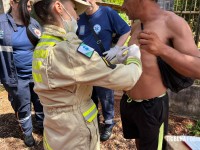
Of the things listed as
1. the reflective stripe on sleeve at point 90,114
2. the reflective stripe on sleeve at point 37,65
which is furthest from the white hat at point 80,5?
the reflective stripe on sleeve at point 90,114

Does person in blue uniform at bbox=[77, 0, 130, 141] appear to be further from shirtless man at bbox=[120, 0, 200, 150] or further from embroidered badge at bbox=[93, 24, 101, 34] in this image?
shirtless man at bbox=[120, 0, 200, 150]

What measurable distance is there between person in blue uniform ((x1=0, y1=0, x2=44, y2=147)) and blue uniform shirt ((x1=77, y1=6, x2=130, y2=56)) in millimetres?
621

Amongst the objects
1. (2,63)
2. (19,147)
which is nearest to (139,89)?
(2,63)

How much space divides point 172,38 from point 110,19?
4.93 feet

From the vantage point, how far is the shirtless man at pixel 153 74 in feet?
5.87

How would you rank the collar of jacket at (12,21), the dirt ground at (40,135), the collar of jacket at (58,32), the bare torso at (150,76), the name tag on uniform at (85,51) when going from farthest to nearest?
the dirt ground at (40,135)
the collar of jacket at (12,21)
the bare torso at (150,76)
the collar of jacket at (58,32)
the name tag on uniform at (85,51)

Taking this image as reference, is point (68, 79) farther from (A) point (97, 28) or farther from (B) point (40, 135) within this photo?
(B) point (40, 135)

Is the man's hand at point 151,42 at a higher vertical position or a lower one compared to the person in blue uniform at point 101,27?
higher

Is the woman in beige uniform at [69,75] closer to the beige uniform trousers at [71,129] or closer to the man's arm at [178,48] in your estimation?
the beige uniform trousers at [71,129]

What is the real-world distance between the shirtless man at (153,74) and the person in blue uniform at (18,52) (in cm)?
152

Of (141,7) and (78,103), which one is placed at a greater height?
(141,7)

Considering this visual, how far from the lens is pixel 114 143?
3.53 metres

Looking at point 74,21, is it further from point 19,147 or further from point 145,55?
point 19,147

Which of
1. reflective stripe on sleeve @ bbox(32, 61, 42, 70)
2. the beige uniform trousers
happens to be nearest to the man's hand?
the beige uniform trousers
